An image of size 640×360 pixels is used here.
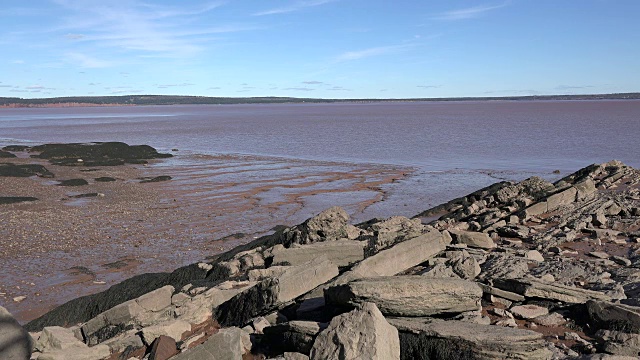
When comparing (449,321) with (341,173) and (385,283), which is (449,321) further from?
(341,173)

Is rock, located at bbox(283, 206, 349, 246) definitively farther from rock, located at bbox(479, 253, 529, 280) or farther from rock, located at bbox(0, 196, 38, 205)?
rock, located at bbox(0, 196, 38, 205)

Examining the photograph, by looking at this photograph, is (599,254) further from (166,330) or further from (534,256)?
(166,330)

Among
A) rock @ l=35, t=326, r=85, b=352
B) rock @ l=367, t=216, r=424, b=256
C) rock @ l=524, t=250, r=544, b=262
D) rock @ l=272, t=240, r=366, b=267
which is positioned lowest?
rock @ l=35, t=326, r=85, b=352

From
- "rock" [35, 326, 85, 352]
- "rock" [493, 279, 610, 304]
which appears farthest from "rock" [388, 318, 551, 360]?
"rock" [35, 326, 85, 352]

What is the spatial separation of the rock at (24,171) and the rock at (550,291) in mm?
25339

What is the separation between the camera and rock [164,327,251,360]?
20.0 ft

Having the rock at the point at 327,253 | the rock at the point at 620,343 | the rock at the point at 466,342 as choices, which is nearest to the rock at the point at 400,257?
the rock at the point at 327,253

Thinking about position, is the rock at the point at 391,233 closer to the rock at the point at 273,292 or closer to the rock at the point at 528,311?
the rock at the point at 273,292

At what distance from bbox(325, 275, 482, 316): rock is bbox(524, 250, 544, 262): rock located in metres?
3.61

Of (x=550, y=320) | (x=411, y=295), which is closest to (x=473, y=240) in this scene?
(x=550, y=320)

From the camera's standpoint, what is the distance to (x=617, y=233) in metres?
12.1

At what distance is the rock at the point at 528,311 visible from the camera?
7164 millimetres

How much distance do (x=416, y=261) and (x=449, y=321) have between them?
9.85ft

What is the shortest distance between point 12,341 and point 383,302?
162 inches
